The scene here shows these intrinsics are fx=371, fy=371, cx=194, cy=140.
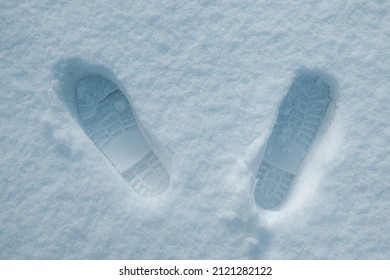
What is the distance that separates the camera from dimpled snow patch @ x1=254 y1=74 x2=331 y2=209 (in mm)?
1206

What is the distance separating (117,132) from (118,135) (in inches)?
0.4

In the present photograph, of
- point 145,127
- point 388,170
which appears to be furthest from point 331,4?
point 145,127

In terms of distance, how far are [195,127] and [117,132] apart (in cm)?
26

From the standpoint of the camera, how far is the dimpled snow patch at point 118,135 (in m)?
1.20

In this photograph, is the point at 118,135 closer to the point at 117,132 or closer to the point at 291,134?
the point at 117,132

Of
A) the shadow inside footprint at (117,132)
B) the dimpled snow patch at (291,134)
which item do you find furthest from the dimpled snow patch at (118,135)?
the dimpled snow patch at (291,134)

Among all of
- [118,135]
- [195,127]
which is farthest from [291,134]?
[118,135]

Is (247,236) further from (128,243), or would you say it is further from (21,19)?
(21,19)

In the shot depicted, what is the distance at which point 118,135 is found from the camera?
3.96ft

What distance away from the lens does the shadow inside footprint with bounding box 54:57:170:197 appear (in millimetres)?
1200

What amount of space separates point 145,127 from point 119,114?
0.12 m

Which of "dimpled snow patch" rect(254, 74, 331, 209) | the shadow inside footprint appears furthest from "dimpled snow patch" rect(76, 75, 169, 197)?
"dimpled snow patch" rect(254, 74, 331, 209)

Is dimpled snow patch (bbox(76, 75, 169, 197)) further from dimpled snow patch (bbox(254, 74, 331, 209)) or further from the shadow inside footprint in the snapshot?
dimpled snow patch (bbox(254, 74, 331, 209))

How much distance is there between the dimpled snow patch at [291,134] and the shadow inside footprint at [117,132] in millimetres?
333
